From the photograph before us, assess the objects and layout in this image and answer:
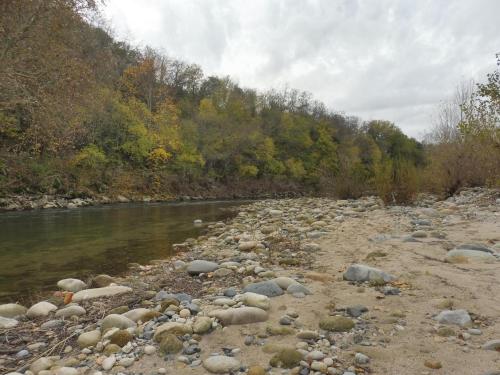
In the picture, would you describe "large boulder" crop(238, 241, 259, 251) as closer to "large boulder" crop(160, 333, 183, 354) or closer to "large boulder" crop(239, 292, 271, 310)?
"large boulder" crop(239, 292, 271, 310)

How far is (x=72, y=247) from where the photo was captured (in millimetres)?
7098

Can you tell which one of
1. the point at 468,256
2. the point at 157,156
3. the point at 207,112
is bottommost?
the point at 468,256

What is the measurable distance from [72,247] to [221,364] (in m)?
5.80

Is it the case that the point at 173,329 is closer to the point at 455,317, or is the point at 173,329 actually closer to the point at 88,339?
the point at 88,339

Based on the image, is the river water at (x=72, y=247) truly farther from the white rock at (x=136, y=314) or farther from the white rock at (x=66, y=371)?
the white rock at (x=66, y=371)

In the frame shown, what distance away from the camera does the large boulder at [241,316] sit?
2.85 meters

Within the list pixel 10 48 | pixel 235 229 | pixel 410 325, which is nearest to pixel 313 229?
pixel 235 229

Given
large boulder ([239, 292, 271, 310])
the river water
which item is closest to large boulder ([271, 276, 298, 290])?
large boulder ([239, 292, 271, 310])

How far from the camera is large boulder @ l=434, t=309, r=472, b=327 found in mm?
2648

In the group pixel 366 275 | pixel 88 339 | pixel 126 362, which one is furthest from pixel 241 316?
pixel 366 275

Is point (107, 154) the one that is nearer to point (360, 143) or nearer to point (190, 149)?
point (190, 149)

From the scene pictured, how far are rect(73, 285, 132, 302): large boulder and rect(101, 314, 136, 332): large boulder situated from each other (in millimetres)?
1011

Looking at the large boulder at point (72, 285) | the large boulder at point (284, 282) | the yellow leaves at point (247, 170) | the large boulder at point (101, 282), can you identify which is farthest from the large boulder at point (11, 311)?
the yellow leaves at point (247, 170)

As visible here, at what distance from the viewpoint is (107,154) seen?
Answer: 25203 mm
